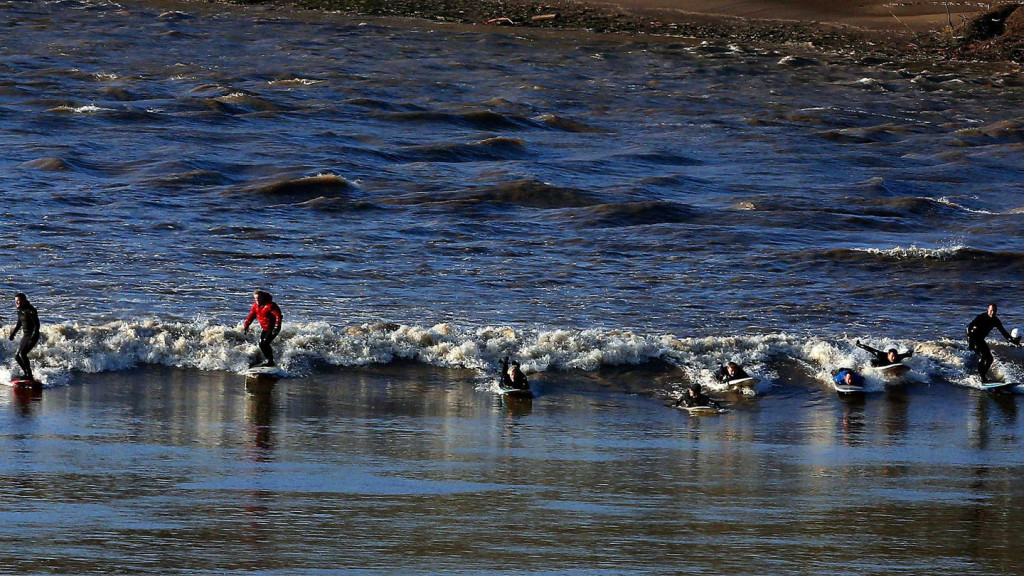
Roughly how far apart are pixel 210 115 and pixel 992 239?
23939 millimetres

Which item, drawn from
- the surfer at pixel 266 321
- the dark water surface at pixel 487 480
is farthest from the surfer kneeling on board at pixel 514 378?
the surfer at pixel 266 321

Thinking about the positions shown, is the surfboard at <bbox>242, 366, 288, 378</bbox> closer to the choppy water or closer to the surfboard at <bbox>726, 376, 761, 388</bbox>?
the choppy water

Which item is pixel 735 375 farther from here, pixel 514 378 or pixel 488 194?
pixel 488 194

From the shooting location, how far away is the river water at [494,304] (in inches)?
508

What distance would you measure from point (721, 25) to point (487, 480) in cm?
5266

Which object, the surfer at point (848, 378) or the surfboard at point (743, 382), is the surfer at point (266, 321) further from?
the surfer at point (848, 378)

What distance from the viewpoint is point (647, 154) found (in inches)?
1641

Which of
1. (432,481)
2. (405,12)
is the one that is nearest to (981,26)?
(405,12)

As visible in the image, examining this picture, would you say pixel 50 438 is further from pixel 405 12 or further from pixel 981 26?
pixel 981 26

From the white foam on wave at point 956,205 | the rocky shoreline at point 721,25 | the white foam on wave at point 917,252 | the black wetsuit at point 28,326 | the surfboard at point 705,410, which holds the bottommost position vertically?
the surfboard at point 705,410

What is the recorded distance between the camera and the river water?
1291 centimetres

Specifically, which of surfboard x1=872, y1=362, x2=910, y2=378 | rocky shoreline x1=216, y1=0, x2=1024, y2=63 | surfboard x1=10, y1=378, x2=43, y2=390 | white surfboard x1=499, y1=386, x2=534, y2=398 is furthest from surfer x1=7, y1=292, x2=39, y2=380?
rocky shoreline x1=216, y1=0, x2=1024, y2=63

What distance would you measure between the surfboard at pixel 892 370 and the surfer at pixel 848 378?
0.85 metres

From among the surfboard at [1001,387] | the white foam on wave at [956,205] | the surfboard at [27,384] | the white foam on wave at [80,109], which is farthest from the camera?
the white foam on wave at [80,109]
